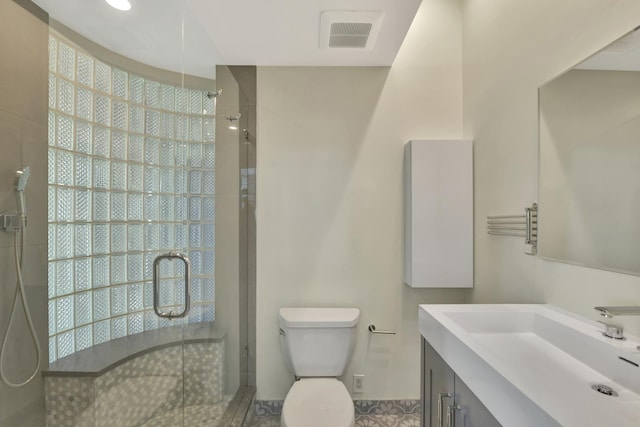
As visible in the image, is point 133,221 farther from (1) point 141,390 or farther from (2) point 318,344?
(2) point 318,344

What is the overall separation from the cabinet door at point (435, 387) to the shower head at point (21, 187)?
167 centimetres

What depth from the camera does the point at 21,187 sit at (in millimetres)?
1062

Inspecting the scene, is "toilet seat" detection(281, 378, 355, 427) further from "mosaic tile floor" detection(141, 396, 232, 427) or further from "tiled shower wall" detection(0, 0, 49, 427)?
"tiled shower wall" detection(0, 0, 49, 427)

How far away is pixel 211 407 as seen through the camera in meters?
1.65

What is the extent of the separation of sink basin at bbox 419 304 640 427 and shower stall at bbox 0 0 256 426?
119cm

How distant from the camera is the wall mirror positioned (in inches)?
37.5

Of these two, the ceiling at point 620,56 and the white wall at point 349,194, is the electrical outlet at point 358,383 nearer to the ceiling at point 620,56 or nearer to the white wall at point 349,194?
the white wall at point 349,194

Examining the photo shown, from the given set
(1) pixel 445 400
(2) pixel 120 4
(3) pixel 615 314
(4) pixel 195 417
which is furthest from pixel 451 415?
(2) pixel 120 4

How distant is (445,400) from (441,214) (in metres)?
1.06

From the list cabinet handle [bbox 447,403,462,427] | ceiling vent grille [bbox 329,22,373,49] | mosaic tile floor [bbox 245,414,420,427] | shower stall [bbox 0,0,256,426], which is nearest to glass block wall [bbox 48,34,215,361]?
shower stall [bbox 0,0,256,426]

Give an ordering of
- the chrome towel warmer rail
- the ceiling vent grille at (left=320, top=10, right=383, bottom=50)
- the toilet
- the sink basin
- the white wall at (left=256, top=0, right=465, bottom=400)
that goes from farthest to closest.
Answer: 1. the white wall at (left=256, top=0, right=465, bottom=400)
2. the toilet
3. the ceiling vent grille at (left=320, top=10, right=383, bottom=50)
4. the chrome towel warmer rail
5. the sink basin

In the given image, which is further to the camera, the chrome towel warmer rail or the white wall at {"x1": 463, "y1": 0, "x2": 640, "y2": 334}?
the chrome towel warmer rail

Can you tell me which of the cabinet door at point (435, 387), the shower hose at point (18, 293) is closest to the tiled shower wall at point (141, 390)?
the shower hose at point (18, 293)

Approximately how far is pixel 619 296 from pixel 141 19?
214 centimetres
